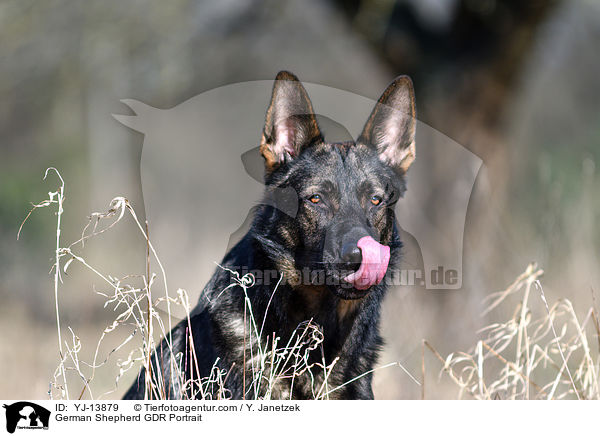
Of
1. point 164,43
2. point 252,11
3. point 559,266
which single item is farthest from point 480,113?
point 164,43

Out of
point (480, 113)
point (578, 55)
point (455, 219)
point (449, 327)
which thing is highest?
point (578, 55)

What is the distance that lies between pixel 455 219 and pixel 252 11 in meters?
3.09

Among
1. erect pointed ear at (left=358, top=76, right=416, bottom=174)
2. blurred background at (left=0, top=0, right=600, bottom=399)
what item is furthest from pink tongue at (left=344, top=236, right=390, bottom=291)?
blurred background at (left=0, top=0, right=600, bottom=399)

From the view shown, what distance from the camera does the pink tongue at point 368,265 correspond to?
270 centimetres

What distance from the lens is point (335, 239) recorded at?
2.79 metres

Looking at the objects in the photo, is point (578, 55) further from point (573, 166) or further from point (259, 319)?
point (259, 319)

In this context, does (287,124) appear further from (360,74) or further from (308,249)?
(360,74)

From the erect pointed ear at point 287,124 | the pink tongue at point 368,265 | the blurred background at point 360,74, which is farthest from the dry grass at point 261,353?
the blurred background at point 360,74
